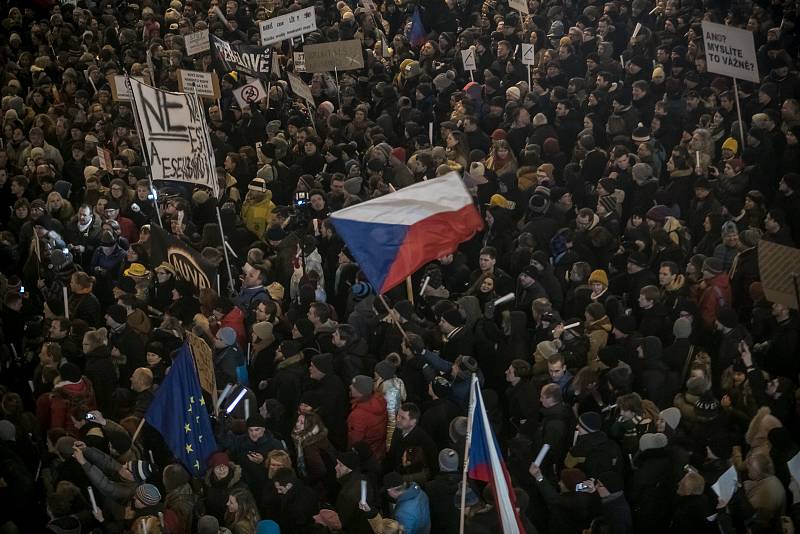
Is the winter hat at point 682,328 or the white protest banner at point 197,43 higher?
the white protest banner at point 197,43

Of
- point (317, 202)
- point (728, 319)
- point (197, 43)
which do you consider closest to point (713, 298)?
point (728, 319)

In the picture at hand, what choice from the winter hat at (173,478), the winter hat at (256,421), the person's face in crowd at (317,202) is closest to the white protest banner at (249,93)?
the person's face in crowd at (317,202)

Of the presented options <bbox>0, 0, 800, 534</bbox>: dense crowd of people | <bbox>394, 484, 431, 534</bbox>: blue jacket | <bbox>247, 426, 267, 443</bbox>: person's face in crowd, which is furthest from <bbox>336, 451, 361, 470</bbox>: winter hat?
<bbox>247, 426, 267, 443</bbox>: person's face in crowd

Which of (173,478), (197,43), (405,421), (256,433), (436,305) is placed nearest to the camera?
(173,478)

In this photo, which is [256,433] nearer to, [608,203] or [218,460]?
[218,460]

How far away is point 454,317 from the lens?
10133mm

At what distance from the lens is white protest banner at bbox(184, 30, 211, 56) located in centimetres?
1930

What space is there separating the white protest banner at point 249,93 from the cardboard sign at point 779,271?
10.1 metres

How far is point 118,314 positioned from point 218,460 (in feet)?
10.1

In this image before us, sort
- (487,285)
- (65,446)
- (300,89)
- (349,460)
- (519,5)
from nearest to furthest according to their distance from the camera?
(349,460), (65,446), (487,285), (300,89), (519,5)

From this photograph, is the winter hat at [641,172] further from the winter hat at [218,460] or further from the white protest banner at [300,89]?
the winter hat at [218,460]

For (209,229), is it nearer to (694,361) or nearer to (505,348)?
(505,348)

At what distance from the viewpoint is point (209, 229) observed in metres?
13.1

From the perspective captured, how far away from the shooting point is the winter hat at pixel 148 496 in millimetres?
8203
